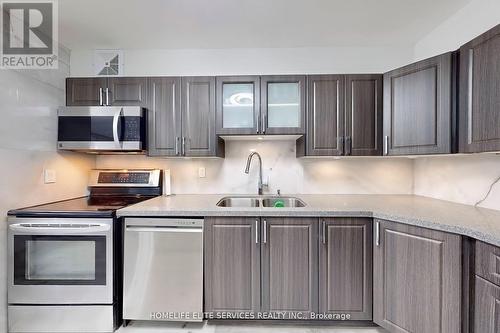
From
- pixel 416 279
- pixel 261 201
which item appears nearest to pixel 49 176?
pixel 261 201

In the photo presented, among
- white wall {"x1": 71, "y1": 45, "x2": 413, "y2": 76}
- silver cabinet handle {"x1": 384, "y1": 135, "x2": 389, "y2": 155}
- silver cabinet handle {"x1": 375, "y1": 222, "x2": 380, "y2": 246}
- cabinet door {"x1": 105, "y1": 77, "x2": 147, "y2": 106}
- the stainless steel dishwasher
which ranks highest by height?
white wall {"x1": 71, "y1": 45, "x2": 413, "y2": 76}

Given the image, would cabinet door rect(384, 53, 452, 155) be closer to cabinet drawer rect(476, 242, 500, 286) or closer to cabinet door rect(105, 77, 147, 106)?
cabinet drawer rect(476, 242, 500, 286)

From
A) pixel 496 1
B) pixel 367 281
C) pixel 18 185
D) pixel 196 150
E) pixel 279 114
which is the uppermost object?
pixel 496 1

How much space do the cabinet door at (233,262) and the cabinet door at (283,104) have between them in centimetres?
85

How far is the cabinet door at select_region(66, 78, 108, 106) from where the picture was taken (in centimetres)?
224

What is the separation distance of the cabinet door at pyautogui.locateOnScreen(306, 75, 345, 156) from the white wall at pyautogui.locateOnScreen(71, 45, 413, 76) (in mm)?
366

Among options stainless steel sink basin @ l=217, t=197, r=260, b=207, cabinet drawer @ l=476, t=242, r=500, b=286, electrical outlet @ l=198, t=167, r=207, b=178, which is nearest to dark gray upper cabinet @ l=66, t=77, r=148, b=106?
electrical outlet @ l=198, t=167, r=207, b=178

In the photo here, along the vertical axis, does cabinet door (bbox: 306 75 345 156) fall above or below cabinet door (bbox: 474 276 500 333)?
above

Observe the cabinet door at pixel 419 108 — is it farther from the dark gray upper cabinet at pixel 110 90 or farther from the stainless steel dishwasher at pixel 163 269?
the dark gray upper cabinet at pixel 110 90

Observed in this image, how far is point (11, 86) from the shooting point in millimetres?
1756

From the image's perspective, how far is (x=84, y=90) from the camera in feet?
7.36

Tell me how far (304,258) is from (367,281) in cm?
46

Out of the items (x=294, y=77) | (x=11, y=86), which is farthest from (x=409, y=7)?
(x=11, y=86)

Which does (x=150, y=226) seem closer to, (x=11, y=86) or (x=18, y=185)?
(x=18, y=185)
